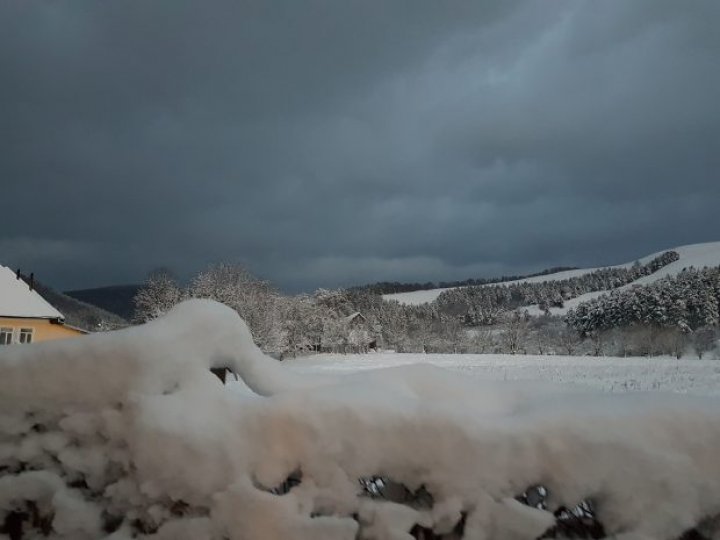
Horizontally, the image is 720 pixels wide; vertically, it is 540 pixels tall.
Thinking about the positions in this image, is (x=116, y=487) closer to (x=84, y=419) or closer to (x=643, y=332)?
(x=84, y=419)

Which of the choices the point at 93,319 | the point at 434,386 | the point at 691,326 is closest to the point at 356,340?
the point at 93,319

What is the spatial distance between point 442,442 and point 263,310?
46674 millimetres

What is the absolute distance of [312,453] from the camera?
201 cm

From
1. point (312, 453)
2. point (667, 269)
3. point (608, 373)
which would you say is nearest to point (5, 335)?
point (312, 453)

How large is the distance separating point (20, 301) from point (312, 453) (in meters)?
35.7

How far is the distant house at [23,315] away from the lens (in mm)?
30031

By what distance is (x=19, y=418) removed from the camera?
2373 mm

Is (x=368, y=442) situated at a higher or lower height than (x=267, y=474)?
higher

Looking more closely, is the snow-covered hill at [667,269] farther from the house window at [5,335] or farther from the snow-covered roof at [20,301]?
the house window at [5,335]

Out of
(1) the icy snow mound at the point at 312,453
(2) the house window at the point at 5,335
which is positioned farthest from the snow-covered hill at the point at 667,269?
(1) the icy snow mound at the point at 312,453

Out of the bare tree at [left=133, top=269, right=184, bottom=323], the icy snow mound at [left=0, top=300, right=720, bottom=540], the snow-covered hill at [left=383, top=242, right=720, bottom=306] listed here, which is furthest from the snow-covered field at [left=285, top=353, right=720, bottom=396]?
the snow-covered hill at [left=383, top=242, right=720, bottom=306]

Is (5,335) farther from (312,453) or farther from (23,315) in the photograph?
(312,453)

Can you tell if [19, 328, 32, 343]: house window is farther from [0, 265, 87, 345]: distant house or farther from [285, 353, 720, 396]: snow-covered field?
[285, 353, 720, 396]: snow-covered field

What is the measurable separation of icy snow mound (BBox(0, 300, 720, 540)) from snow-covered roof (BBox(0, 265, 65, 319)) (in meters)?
33.6
